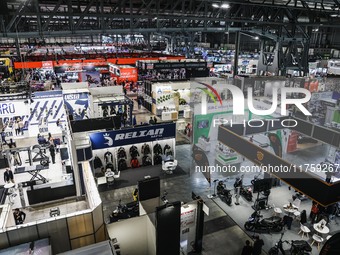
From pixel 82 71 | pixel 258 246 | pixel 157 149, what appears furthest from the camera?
pixel 82 71

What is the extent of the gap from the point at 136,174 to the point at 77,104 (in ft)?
18.2

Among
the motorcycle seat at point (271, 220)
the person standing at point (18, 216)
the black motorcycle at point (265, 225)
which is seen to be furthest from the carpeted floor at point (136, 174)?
the motorcycle seat at point (271, 220)

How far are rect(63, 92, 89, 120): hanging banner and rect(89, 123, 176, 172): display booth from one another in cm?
369

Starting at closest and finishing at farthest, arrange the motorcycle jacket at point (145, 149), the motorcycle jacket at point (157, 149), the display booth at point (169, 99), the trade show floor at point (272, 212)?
the trade show floor at point (272, 212), the motorcycle jacket at point (145, 149), the motorcycle jacket at point (157, 149), the display booth at point (169, 99)

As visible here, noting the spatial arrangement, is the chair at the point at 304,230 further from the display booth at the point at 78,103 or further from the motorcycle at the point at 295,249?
the display booth at the point at 78,103

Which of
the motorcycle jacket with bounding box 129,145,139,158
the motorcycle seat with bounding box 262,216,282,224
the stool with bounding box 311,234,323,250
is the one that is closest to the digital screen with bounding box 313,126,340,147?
the stool with bounding box 311,234,323,250

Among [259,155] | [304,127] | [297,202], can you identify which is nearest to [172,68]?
[304,127]

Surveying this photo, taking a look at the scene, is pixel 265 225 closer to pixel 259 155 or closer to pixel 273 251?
pixel 273 251

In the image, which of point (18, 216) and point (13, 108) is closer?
point (18, 216)

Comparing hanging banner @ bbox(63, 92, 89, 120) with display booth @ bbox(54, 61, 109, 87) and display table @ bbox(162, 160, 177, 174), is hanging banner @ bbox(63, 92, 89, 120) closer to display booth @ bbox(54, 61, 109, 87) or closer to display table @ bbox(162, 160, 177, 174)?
display table @ bbox(162, 160, 177, 174)

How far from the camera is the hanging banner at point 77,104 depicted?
1478cm

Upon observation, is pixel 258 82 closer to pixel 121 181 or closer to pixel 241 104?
pixel 241 104

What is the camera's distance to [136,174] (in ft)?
40.8

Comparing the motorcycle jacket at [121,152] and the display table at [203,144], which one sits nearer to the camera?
the motorcycle jacket at [121,152]
